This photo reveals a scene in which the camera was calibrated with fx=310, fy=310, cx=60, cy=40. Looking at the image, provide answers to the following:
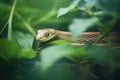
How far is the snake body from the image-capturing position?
984 millimetres

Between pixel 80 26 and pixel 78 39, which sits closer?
pixel 80 26

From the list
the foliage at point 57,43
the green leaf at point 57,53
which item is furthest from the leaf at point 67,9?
the green leaf at point 57,53

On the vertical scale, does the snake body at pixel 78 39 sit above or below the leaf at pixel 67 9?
below

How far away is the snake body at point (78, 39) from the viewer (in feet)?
3.23

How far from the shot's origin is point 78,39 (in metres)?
1.00

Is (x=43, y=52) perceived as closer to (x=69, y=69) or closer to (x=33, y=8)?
(x=69, y=69)

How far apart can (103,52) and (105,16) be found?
0.37 feet

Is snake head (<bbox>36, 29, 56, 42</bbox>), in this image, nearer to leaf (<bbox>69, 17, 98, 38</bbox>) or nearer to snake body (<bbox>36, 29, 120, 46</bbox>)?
snake body (<bbox>36, 29, 120, 46</bbox>)

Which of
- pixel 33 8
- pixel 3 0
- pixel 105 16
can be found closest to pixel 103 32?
pixel 105 16

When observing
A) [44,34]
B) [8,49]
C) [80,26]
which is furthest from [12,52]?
[80,26]

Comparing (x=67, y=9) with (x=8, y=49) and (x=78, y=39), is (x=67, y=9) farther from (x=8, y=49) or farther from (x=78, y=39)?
(x=8, y=49)

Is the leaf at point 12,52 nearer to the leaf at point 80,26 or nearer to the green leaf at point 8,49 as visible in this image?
the green leaf at point 8,49

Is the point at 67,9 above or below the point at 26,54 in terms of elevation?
above

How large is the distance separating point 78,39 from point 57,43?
0.24 feet
